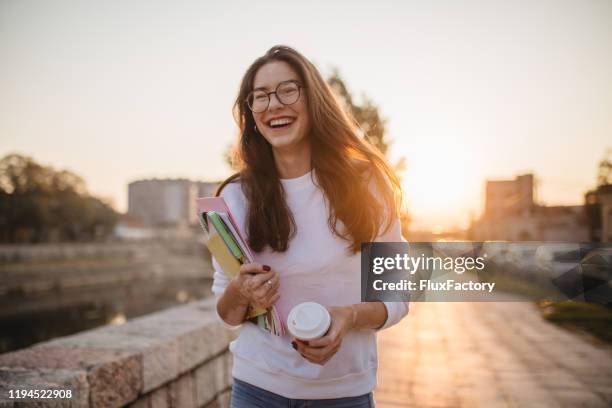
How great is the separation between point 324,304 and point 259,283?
225mm

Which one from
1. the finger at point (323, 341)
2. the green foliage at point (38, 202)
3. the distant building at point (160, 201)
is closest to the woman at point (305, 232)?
the finger at point (323, 341)

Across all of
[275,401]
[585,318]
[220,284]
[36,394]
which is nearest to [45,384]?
[36,394]

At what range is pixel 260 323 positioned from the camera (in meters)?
1.40

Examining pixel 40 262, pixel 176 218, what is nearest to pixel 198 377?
pixel 40 262

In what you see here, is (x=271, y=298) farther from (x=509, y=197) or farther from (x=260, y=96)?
(x=509, y=197)

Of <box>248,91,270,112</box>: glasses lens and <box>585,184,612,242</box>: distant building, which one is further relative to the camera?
<box>585,184,612,242</box>: distant building

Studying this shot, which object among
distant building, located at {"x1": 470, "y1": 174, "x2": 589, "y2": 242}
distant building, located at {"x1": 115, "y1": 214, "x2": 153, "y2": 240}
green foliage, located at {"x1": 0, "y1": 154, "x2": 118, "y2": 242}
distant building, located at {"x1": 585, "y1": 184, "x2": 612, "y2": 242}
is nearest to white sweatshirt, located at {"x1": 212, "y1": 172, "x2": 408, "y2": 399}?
distant building, located at {"x1": 585, "y1": 184, "x2": 612, "y2": 242}

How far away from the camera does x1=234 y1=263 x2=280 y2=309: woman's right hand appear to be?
124cm

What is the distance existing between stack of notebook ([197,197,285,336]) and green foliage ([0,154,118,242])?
40.8 meters

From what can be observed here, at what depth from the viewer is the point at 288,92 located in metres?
1.47

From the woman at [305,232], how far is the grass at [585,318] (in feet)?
15.7

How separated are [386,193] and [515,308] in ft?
28.2

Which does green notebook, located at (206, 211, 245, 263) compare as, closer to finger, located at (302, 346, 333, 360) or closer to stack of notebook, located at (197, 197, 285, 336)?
stack of notebook, located at (197, 197, 285, 336)

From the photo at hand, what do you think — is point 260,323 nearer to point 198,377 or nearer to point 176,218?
point 198,377
